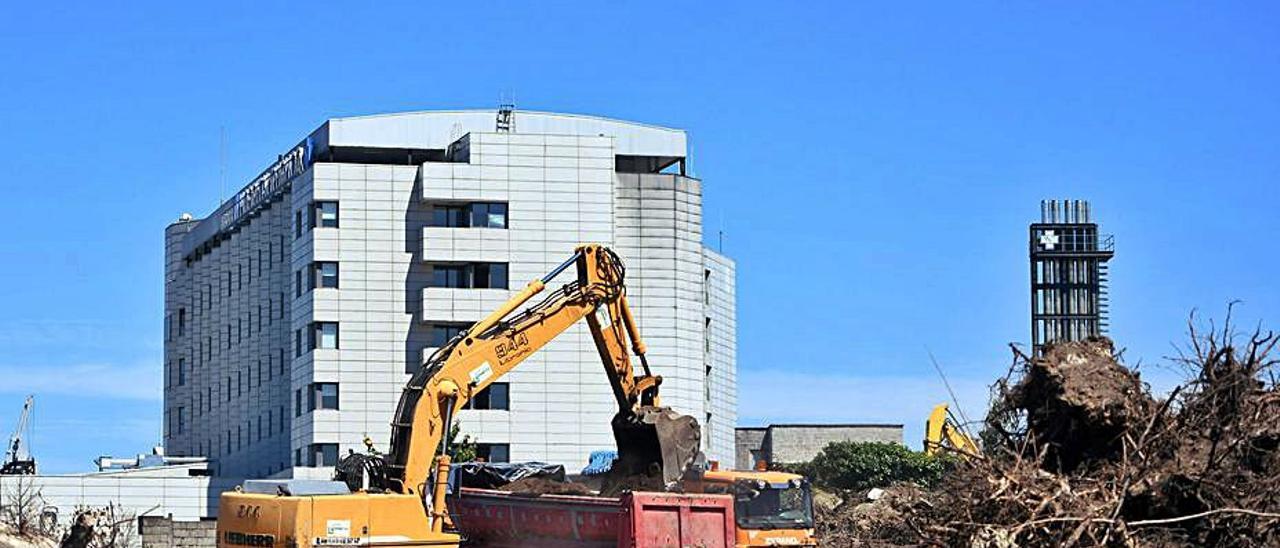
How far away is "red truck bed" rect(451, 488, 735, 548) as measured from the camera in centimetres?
2731

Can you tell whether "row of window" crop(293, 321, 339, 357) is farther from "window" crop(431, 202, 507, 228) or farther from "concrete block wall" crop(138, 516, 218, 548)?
"concrete block wall" crop(138, 516, 218, 548)

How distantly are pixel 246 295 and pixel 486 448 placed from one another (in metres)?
20.9

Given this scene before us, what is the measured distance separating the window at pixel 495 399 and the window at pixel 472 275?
392 centimetres

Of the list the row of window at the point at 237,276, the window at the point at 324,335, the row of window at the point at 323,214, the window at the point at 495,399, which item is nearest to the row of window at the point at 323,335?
the window at the point at 324,335

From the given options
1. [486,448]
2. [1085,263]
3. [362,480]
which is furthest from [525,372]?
[1085,263]

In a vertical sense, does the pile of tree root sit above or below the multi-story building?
below

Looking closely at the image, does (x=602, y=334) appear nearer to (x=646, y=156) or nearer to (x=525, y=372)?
(x=525, y=372)

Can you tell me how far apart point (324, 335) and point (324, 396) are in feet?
7.93

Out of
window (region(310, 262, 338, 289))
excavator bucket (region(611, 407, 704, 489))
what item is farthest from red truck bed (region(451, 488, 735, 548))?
window (region(310, 262, 338, 289))

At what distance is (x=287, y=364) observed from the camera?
282ft

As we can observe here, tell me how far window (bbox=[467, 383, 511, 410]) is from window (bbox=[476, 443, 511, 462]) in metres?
1.47

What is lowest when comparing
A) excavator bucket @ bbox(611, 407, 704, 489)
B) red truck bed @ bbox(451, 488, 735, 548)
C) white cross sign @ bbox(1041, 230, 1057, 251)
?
red truck bed @ bbox(451, 488, 735, 548)

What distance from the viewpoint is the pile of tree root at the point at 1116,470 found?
17703 millimetres

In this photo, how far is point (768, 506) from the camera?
101ft
